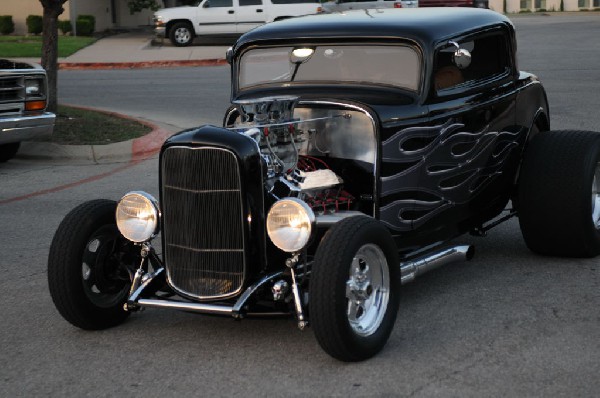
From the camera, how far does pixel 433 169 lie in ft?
23.1

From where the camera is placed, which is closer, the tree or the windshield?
the windshield

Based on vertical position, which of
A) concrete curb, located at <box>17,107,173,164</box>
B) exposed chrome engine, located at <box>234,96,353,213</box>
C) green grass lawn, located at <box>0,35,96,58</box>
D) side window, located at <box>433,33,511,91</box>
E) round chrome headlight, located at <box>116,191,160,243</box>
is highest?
side window, located at <box>433,33,511,91</box>

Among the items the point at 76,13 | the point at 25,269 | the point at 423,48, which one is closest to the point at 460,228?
A: the point at 423,48

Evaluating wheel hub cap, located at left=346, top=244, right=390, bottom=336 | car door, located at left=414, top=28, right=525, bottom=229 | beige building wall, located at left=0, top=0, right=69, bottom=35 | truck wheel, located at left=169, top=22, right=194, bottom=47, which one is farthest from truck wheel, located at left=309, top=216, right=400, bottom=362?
beige building wall, located at left=0, top=0, right=69, bottom=35

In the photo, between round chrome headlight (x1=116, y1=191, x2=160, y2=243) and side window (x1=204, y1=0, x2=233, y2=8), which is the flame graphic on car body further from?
side window (x1=204, y1=0, x2=233, y2=8)

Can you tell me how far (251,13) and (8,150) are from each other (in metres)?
17.5

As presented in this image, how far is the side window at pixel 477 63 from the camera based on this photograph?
288 inches

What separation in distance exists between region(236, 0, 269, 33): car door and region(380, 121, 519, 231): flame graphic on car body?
22534 millimetres

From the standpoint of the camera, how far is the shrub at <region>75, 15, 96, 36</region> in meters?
34.6

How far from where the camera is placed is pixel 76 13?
36.0 meters

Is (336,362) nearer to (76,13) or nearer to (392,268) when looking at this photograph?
(392,268)

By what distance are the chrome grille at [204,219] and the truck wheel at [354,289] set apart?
551mm

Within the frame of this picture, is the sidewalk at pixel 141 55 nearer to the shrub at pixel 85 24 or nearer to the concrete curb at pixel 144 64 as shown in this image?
the concrete curb at pixel 144 64

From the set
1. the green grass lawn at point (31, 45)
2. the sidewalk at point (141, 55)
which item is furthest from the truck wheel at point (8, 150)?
the green grass lawn at point (31, 45)
